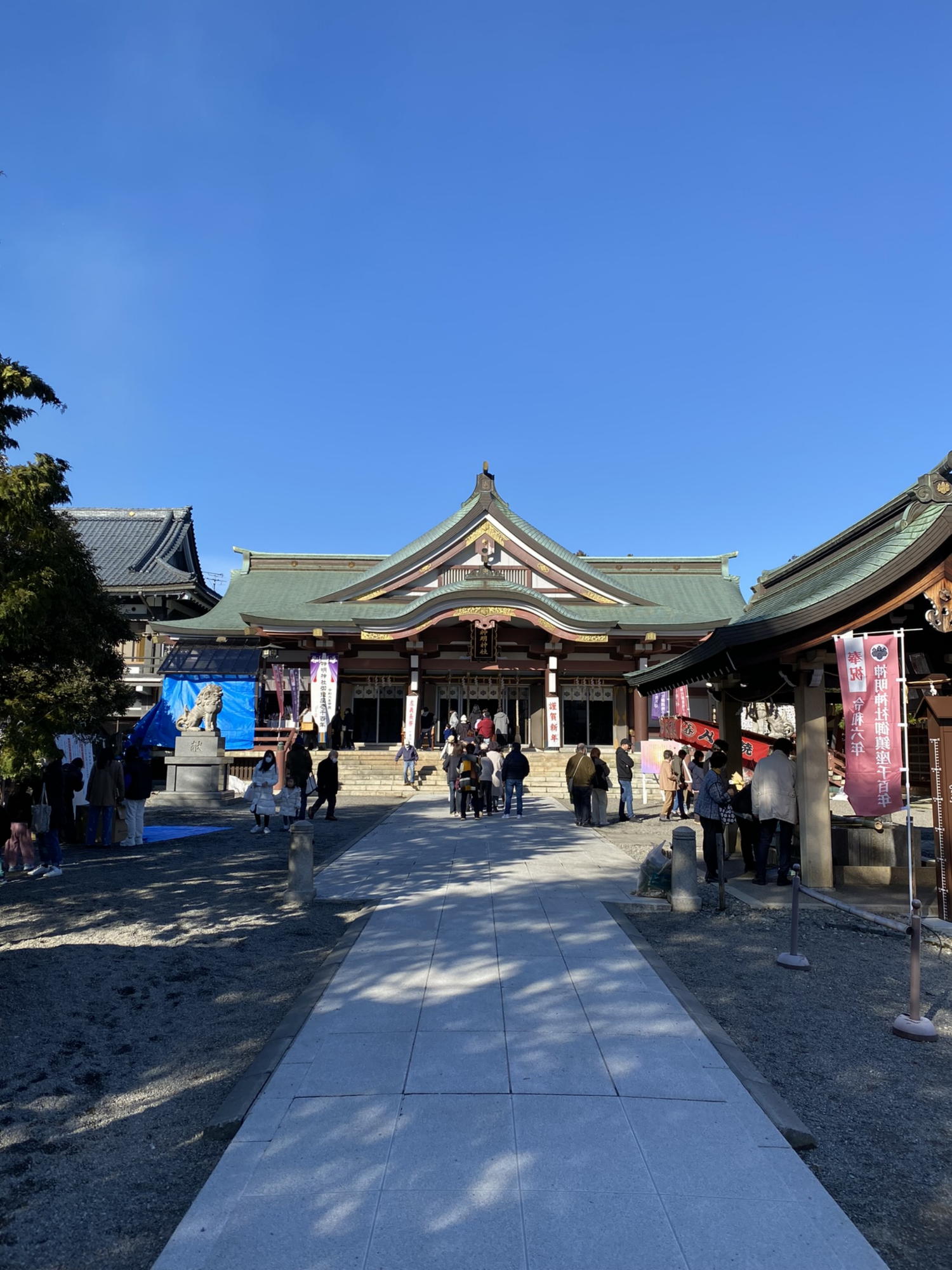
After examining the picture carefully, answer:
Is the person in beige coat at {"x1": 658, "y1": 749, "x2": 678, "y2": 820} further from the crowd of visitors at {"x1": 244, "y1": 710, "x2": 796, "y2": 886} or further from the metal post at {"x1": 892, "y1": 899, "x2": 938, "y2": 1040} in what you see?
the metal post at {"x1": 892, "y1": 899, "x2": 938, "y2": 1040}

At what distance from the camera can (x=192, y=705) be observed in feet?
85.4

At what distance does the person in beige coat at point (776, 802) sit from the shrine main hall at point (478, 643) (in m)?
16.4

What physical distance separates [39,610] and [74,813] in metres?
7.73

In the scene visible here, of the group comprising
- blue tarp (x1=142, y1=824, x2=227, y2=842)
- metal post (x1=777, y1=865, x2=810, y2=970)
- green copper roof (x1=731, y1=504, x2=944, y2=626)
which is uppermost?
green copper roof (x1=731, y1=504, x2=944, y2=626)

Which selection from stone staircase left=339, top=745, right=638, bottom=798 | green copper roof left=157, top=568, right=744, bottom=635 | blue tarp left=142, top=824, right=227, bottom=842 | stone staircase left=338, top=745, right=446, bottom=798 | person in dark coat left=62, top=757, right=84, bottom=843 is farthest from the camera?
green copper roof left=157, top=568, right=744, bottom=635

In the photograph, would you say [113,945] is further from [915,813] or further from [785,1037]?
[915,813]

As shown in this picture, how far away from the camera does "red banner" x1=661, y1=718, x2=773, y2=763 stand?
16469 mm

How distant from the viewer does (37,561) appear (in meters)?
6.59

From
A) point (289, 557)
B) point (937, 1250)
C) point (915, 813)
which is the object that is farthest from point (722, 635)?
point (289, 557)

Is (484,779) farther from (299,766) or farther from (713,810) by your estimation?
(713,810)

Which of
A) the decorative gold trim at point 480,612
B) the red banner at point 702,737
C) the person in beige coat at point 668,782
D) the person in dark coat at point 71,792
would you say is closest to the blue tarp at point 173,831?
the person in dark coat at point 71,792

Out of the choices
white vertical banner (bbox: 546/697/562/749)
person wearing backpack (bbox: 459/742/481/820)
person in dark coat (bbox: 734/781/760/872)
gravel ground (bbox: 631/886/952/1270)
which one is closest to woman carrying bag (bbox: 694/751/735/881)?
person in dark coat (bbox: 734/781/760/872)

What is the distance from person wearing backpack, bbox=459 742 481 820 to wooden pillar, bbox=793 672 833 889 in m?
7.20

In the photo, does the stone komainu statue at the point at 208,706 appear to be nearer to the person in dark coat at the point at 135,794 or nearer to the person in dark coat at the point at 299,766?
the person in dark coat at the point at 135,794
